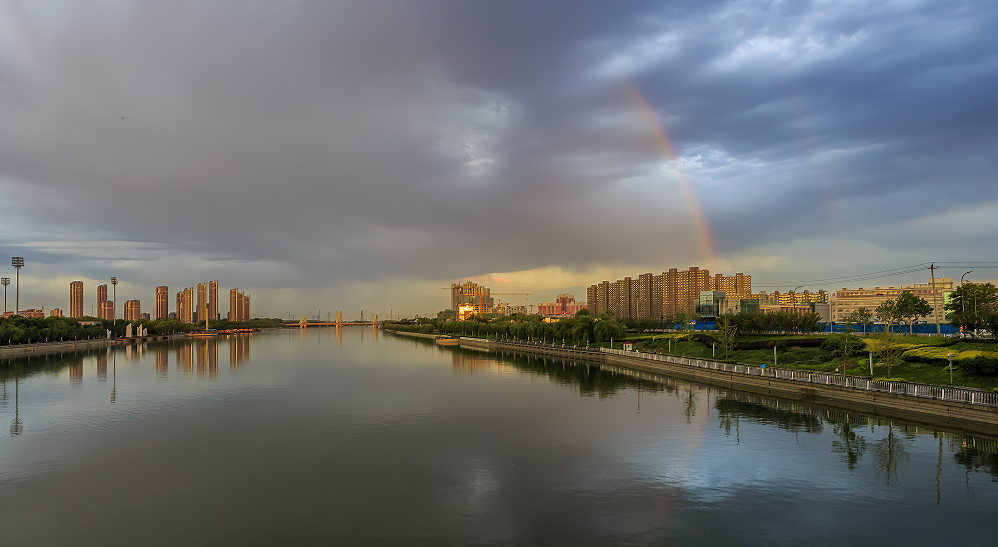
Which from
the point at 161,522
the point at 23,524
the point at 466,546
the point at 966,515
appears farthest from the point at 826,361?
the point at 23,524

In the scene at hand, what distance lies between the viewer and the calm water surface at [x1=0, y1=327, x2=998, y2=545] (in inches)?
603

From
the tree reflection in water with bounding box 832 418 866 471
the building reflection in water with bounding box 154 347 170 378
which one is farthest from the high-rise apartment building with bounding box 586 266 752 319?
the tree reflection in water with bounding box 832 418 866 471

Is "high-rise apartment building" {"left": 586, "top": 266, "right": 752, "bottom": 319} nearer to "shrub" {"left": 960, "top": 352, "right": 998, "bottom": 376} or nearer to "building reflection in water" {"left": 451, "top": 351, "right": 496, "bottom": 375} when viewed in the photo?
"building reflection in water" {"left": 451, "top": 351, "right": 496, "bottom": 375}

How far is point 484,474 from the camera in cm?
2069

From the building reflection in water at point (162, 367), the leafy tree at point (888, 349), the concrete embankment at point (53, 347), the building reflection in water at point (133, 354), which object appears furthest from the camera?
the concrete embankment at point (53, 347)

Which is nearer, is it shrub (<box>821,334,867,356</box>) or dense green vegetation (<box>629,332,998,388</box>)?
dense green vegetation (<box>629,332,998,388</box>)

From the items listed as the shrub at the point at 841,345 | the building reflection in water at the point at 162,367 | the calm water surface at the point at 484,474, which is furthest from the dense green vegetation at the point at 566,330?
the building reflection in water at the point at 162,367

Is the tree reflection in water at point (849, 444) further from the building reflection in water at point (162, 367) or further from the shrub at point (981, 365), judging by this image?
the building reflection in water at point (162, 367)

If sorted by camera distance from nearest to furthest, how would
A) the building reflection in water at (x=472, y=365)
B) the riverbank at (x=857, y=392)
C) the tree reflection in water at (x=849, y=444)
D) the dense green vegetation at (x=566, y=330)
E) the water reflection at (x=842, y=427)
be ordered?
the water reflection at (x=842, y=427)
the tree reflection in water at (x=849, y=444)
the riverbank at (x=857, y=392)
the building reflection in water at (x=472, y=365)
the dense green vegetation at (x=566, y=330)

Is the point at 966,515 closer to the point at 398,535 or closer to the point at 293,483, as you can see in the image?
the point at 398,535

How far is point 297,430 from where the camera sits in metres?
29.1

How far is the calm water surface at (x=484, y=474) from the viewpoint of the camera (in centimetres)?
1531

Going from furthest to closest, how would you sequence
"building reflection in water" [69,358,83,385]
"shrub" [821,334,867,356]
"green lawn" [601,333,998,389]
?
1. "building reflection in water" [69,358,83,385]
2. "shrub" [821,334,867,356]
3. "green lawn" [601,333,998,389]

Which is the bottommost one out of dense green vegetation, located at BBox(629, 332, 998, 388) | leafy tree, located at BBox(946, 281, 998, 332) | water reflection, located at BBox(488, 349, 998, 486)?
water reflection, located at BBox(488, 349, 998, 486)
